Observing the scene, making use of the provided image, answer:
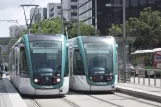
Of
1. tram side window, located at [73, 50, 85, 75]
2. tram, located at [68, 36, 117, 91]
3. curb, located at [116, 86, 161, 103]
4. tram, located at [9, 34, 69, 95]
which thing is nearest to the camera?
curb, located at [116, 86, 161, 103]

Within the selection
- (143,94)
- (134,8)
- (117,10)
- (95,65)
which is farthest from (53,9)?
(143,94)

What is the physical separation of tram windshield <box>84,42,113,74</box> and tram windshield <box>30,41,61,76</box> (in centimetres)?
231

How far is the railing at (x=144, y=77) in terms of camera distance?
24.8 metres

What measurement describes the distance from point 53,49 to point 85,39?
9.39ft

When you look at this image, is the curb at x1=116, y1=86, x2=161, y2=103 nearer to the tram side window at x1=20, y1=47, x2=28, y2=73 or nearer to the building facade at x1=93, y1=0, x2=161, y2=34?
the tram side window at x1=20, y1=47, x2=28, y2=73

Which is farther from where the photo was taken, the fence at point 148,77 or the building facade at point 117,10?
the building facade at point 117,10

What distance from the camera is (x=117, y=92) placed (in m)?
22.9

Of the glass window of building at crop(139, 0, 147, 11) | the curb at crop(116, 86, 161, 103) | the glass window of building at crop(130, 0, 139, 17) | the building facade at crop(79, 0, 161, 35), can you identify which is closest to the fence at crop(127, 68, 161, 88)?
the curb at crop(116, 86, 161, 103)

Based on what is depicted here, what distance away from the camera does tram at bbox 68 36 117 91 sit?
69.8 ft

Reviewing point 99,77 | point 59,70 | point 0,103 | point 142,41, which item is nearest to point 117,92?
point 99,77

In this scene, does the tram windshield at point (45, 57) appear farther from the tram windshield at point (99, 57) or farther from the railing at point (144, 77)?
the railing at point (144, 77)

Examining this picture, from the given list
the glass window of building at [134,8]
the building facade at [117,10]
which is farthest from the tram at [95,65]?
the glass window of building at [134,8]

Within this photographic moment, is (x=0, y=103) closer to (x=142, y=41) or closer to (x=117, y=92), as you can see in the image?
(x=117, y=92)

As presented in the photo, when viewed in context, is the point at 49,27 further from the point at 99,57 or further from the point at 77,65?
the point at 99,57
